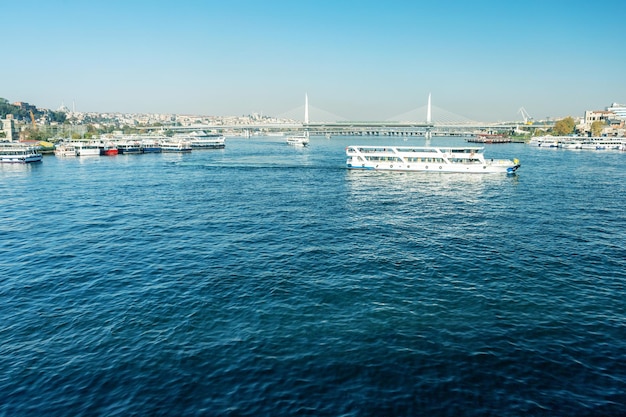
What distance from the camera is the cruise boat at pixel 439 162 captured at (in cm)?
8700

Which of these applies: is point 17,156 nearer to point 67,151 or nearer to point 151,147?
point 67,151

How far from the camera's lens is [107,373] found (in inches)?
741

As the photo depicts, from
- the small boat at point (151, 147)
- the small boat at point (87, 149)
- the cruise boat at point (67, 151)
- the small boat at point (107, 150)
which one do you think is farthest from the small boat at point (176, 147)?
the cruise boat at point (67, 151)

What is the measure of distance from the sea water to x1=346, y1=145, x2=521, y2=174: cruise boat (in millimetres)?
35994

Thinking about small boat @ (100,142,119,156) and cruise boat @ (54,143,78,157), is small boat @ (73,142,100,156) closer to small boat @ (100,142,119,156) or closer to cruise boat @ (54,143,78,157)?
cruise boat @ (54,143,78,157)

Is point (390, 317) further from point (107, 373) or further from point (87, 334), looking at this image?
point (87, 334)

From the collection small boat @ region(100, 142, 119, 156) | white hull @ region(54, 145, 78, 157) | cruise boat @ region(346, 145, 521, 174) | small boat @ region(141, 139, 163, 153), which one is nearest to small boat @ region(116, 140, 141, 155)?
small boat @ region(141, 139, 163, 153)

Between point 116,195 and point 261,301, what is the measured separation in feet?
160

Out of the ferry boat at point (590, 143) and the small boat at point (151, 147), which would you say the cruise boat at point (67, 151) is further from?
the ferry boat at point (590, 143)

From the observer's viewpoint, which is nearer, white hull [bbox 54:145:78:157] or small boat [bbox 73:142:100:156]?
white hull [bbox 54:145:78:157]

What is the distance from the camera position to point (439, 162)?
92.0m

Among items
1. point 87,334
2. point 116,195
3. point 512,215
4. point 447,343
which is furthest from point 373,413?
point 116,195

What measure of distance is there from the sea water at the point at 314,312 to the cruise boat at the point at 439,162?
3599cm

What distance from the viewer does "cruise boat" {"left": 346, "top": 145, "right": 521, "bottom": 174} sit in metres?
87.0
